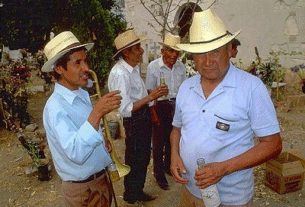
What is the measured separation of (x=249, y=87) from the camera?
2.43 meters

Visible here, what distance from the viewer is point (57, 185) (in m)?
5.87

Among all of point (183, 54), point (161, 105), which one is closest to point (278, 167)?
point (161, 105)

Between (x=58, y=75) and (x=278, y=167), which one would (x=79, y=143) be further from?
(x=278, y=167)

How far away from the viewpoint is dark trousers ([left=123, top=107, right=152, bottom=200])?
178 inches

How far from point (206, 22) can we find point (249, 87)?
2.02ft

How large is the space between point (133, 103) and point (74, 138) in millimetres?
1917

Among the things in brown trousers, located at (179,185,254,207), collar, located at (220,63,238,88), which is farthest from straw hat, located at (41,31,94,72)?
brown trousers, located at (179,185,254,207)

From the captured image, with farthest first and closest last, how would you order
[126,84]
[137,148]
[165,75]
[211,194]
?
[165,75] < [137,148] < [126,84] < [211,194]

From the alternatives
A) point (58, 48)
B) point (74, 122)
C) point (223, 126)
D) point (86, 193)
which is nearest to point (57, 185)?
point (86, 193)

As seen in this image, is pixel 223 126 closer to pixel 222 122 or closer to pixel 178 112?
pixel 222 122

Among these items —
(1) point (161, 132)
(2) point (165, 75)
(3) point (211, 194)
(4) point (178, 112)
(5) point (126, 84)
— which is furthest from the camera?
(2) point (165, 75)

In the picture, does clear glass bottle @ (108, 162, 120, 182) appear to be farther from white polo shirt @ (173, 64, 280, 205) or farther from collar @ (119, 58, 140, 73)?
collar @ (119, 58, 140, 73)

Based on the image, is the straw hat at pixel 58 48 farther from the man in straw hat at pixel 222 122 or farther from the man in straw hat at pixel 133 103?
the man in straw hat at pixel 133 103

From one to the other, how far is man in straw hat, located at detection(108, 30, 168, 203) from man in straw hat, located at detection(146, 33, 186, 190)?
0.54 metres
